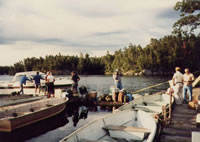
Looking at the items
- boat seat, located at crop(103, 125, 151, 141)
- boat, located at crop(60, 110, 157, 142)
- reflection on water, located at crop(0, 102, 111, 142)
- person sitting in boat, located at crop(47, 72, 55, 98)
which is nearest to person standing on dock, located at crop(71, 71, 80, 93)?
person sitting in boat, located at crop(47, 72, 55, 98)

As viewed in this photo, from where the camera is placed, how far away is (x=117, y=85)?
684 inches

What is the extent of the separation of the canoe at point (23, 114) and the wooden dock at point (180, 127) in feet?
23.8

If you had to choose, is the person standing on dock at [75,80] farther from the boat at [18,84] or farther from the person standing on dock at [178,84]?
the person standing on dock at [178,84]

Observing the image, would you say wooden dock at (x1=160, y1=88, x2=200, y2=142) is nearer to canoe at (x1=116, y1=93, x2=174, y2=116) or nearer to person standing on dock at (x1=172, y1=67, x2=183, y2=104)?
canoe at (x1=116, y1=93, x2=174, y2=116)

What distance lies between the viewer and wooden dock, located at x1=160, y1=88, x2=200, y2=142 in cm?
732

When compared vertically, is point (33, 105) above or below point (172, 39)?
below

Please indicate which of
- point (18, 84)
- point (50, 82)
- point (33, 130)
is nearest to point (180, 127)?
point (33, 130)

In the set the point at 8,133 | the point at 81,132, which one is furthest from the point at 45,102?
the point at 81,132

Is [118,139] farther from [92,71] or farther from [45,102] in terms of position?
[92,71]

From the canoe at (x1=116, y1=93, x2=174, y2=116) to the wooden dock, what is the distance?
1.12 metres

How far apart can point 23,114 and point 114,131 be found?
22.1ft

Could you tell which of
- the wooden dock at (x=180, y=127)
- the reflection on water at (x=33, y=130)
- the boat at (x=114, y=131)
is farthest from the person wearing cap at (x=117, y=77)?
the boat at (x=114, y=131)

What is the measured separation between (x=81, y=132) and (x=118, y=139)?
1774mm

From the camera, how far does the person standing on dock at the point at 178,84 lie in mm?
12141
